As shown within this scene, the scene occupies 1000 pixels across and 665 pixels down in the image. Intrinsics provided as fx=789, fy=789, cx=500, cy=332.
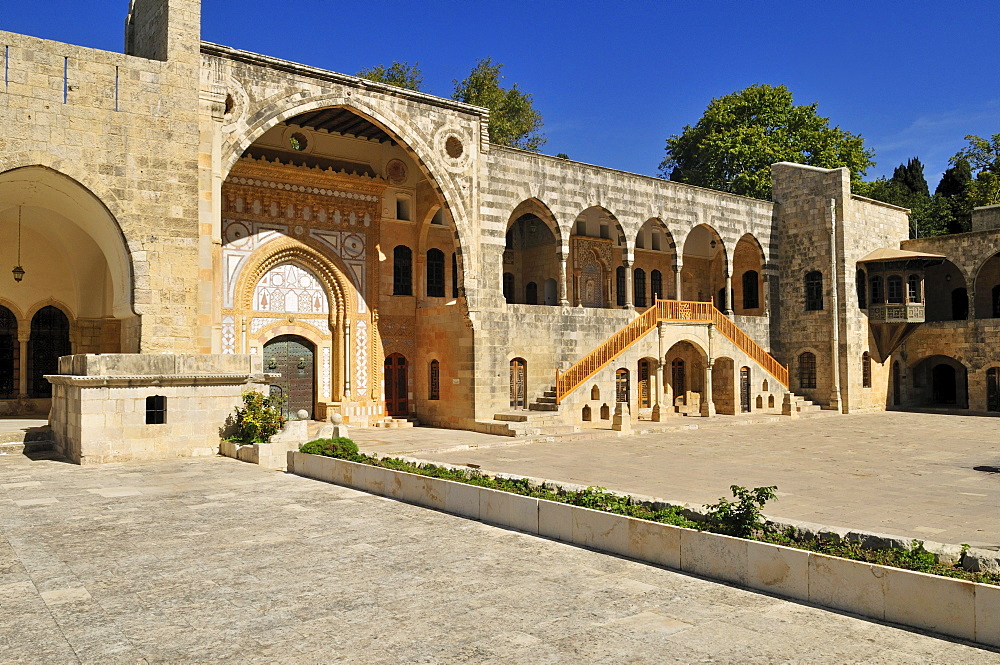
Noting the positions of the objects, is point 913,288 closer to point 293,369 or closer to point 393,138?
point 393,138

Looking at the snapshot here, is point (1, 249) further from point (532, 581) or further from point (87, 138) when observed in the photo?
point (532, 581)

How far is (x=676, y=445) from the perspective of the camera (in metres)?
16.9

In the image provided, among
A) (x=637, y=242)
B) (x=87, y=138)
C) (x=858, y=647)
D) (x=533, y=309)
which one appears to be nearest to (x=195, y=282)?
(x=87, y=138)

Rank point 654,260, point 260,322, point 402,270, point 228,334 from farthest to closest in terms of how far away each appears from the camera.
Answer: point 654,260 < point 402,270 < point 260,322 < point 228,334

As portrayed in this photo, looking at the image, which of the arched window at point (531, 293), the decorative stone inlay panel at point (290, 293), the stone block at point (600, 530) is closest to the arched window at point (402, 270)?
the decorative stone inlay panel at point (290, 293)

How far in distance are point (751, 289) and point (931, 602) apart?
1042 inches

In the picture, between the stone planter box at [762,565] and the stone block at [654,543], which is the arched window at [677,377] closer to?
the stone planter box at [762,565]

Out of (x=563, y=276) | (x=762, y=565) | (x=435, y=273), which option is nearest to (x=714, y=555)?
(x=762, y=565)

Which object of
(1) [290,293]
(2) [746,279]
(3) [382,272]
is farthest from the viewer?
(2) [746,279]

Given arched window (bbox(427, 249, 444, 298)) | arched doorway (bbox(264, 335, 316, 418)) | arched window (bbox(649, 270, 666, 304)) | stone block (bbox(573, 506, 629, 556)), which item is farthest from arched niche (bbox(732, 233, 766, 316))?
stone block (bbox(573, 506, 629, 556))

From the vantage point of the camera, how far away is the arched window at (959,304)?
2959 cm

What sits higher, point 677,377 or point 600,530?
point 677,377

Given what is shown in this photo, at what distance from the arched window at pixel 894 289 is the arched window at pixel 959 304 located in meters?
3.76

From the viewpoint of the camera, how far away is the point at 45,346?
62.1ft
